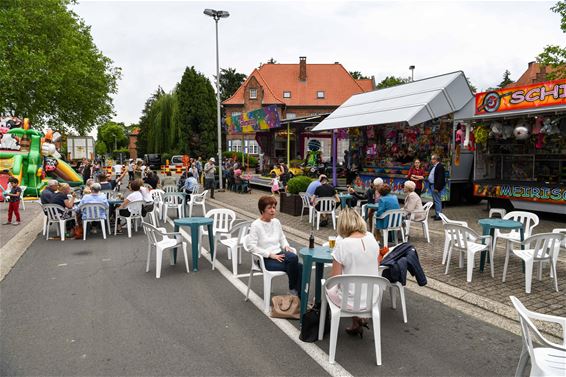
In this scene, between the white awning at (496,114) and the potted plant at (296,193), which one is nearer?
the white awning at (496,114)

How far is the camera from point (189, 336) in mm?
4418

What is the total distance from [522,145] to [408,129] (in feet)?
13.8

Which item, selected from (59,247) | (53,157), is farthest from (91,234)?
(53,157)

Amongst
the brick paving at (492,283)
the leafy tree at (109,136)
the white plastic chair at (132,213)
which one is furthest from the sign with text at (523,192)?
the leafy tree at (109,136)

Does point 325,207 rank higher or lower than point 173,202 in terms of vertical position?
higher

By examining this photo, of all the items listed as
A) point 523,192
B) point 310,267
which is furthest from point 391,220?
point 523,192

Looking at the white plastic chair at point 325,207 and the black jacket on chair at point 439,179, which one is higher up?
the black jacket on chair at point 439,179

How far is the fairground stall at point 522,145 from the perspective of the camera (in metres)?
11.1

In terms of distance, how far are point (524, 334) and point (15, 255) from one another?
343 inches

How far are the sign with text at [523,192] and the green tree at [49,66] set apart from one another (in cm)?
2463

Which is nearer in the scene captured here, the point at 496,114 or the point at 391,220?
the point at 391,220

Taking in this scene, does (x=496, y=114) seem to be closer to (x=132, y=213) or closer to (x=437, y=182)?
(x=437, y=182)

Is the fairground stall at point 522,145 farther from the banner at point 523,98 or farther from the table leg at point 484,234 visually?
the table leg at point 484,234

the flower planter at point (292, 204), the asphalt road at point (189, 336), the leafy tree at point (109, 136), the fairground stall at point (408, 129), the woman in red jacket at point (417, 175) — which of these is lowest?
the asphalt road at point (189, 336)
